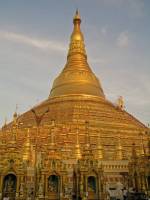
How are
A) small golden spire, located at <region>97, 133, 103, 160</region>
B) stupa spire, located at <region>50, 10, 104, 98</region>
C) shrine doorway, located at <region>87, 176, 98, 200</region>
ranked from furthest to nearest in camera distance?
stupa spire, located at <region>50, 10, 104, 98</region>, small golden spire, located at <region>97, 133, 103, 160</region>, shrine doorway, located at <region>87, 176, 98, 200</region>

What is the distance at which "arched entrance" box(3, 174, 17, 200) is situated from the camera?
3225 cm

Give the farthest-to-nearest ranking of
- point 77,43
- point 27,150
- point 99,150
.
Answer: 1. point 77,43
2. point 99,150
3. point 27,150

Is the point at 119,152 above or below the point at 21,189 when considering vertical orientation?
above

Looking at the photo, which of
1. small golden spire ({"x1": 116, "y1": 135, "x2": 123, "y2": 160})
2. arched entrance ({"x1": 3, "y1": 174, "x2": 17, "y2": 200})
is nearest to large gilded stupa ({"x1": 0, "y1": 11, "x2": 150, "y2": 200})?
arched entrance ({"x1": 3, "y1": 174, "x2": 17, "y2": 200})

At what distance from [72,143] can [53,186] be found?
13.7 m

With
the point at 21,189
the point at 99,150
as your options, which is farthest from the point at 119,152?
the point at 21,189

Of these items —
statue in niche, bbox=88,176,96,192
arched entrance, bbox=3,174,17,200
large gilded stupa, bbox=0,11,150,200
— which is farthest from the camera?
statue in niche, bbox=88,176,96,192

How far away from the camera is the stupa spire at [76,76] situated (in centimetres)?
6188

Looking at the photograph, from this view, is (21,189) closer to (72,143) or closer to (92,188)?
(92,188)

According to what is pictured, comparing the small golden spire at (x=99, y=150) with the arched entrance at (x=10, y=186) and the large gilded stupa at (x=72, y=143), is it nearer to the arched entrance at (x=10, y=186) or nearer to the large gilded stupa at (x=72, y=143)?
the large gilded stupa at (x=72, y=143)

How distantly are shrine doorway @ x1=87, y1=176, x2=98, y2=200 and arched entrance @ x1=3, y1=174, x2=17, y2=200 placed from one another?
8757 millimetres

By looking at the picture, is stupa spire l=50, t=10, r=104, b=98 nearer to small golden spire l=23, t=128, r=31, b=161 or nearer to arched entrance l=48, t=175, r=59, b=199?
small golden spire l=23, t=128, r=31, b=161

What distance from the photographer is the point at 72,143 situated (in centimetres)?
4681

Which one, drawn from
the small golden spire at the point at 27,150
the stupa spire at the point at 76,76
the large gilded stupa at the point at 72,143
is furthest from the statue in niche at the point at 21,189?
the stupa spire at the point at 76,76
